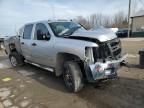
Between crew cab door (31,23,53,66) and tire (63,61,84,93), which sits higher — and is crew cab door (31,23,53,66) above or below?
above

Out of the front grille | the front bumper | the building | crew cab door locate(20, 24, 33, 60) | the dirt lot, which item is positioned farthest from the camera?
the building

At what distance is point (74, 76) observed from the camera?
507cm

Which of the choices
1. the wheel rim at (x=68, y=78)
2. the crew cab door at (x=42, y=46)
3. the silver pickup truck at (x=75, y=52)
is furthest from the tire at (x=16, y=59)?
the wheel rim at (x=68, y=78)

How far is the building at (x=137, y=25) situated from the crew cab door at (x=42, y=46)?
33.5m

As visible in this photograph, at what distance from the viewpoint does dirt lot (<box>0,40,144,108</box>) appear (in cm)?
462

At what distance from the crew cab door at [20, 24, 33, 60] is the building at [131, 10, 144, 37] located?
3274 cm

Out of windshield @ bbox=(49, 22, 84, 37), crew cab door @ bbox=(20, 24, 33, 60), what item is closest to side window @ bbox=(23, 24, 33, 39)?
crew cab door @ bbox=(20, 24, 33, 60)

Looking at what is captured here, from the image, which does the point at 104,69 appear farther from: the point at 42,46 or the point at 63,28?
the point at 42,46

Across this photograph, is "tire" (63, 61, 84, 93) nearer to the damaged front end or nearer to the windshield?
the damaged front end

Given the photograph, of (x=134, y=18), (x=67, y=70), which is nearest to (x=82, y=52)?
(x=67, y=70)

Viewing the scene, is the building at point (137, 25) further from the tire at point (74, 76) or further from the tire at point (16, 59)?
the tire at point (74, 76)

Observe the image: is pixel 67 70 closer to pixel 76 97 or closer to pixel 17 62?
pixel 76 97

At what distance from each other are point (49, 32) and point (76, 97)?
2.32 meters

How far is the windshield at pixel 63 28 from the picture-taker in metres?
6.01
